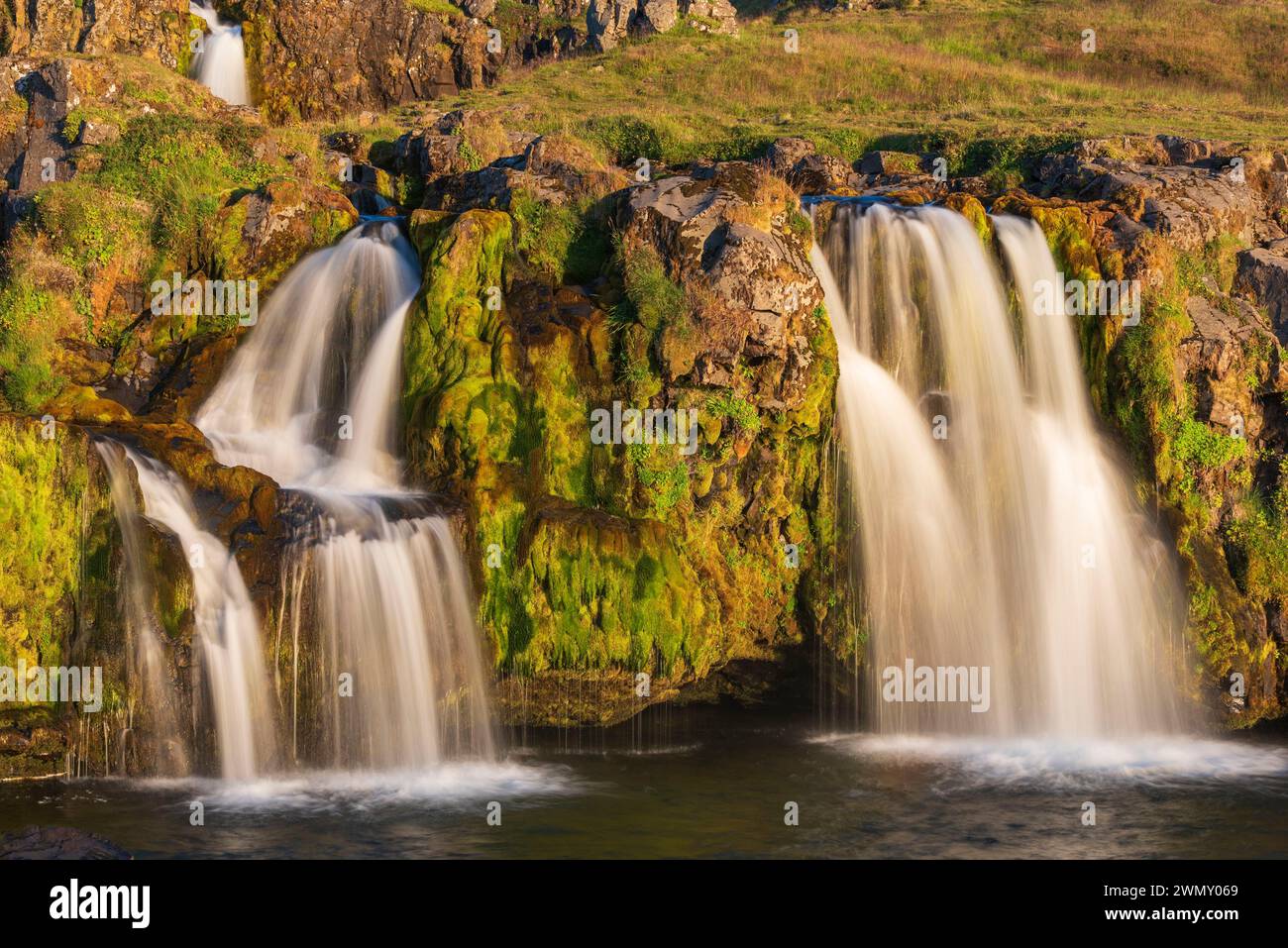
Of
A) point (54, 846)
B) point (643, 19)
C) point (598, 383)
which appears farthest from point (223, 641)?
point (643, 19)

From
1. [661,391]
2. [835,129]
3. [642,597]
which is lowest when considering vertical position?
[642,597]

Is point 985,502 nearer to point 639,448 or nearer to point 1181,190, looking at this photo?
point 639,448

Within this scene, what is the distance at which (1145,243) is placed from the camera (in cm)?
1897

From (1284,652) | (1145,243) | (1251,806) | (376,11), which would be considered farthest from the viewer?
(376,11)

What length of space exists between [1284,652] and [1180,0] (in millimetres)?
40240

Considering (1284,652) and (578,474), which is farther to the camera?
(1284,652)

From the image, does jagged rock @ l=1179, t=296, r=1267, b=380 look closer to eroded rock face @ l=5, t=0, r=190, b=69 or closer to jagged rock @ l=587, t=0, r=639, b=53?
eroded rock face @ l=5, t=0, r=190, b=69

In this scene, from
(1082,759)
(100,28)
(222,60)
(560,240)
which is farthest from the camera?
(222,60)

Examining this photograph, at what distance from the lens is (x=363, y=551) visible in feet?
46.4

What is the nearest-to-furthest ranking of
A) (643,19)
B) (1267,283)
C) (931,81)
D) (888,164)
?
(1267,283), (888,164), (931,81), (643,19)

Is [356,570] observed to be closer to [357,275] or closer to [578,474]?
[578,474]

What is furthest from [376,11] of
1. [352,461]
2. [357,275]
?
[352,461]

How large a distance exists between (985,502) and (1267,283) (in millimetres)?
6428

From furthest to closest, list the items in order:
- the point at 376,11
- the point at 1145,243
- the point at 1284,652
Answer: the point at 376,11
the point at 1145,243
the point at 1284,652
